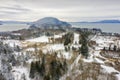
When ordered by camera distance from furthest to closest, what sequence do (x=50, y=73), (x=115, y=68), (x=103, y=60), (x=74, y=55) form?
1. (x=74, y=55)
2. (x=103, y=60)
3. (x=115, y=68)
4. (x=50, y=73)

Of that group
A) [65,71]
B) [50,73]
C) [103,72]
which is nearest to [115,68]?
[103,72]

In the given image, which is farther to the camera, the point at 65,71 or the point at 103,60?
the point at 103,60

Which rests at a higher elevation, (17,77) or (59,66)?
(59,66)

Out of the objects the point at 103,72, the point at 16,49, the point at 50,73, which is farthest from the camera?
the point at 16,49

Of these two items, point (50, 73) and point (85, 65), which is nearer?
point (50, 73)

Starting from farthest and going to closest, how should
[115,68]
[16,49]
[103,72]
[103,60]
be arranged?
[16,49] < [103,60] < [115,68] < [103,72]

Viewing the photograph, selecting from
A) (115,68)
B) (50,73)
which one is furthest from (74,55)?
(50,73)

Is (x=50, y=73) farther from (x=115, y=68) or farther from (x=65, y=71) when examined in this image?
(x=115, y=68)

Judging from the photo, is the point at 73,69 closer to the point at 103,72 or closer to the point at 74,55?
the point at 103,72
